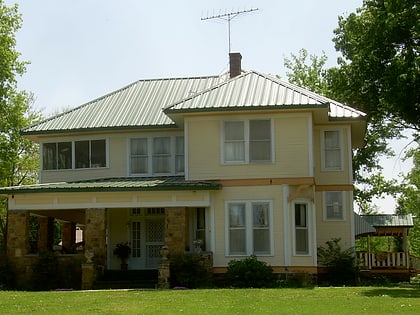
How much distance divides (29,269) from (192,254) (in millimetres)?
6156

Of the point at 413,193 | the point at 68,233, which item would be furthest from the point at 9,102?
the point at 413,193

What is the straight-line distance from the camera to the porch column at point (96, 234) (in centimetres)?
2570

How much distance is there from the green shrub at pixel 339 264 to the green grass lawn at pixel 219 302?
194 inches

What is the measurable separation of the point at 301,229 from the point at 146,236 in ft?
22.6

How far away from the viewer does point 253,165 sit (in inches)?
1024

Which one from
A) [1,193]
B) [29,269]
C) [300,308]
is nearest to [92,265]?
[29,269]

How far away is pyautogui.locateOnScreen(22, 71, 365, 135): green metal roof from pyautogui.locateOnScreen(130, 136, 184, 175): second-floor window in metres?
0.87

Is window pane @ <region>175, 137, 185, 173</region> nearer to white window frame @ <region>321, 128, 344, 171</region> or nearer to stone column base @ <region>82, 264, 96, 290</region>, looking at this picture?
white window frame @ <region>321, 128, 344, 171</region>

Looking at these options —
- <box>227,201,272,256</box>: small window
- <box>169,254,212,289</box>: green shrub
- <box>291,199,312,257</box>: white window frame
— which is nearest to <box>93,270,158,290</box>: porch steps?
<box>169,254,212,289</box>: green shrub

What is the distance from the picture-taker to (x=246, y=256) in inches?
1008

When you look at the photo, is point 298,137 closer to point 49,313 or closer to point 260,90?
point 260,90

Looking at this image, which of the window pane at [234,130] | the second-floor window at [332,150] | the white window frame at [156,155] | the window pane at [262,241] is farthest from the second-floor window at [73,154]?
Answer: the second-floor window at [332,150]

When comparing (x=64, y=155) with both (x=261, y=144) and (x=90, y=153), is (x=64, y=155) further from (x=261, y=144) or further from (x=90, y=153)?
(x=261, y=144)

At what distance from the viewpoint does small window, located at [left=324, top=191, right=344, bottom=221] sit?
94.1 feet
